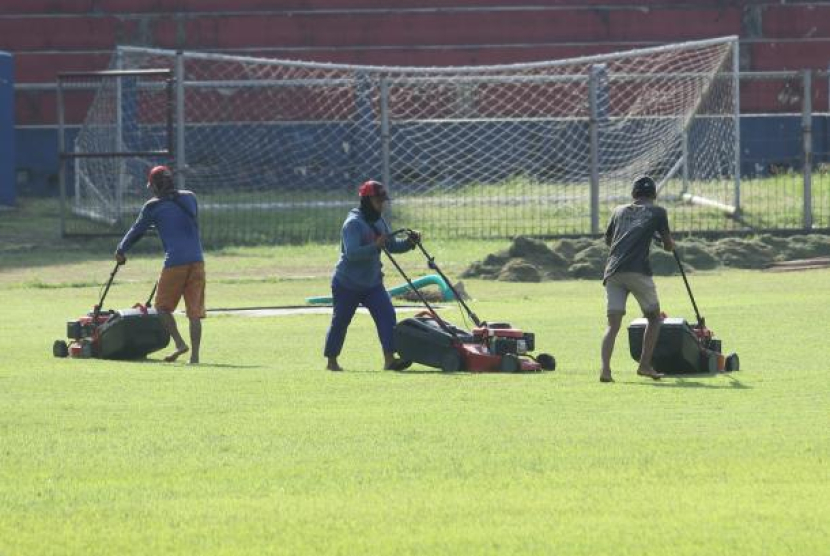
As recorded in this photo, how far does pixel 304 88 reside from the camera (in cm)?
4478

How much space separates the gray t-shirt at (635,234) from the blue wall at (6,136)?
25078 mm

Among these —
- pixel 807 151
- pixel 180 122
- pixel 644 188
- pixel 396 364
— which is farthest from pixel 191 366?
pixel 807 151

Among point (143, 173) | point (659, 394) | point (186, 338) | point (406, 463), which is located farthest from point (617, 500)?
point (143, 173)

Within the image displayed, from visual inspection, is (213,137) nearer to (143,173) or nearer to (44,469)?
(143,173)

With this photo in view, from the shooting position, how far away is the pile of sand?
27.3m

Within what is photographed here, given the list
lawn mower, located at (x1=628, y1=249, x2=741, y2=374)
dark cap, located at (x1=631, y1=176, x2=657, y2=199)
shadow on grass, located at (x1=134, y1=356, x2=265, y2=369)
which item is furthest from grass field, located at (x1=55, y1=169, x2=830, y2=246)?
dark cap, located at (x1=631, y1=176, x2=657, y2=199)

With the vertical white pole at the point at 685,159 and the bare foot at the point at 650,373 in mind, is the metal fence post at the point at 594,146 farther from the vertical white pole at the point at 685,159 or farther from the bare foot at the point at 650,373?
the bare foot at the point at 650,373

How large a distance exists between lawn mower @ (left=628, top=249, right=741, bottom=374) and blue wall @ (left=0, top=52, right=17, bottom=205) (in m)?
25.0

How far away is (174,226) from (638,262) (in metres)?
4.38

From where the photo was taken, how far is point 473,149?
37531 millimetres

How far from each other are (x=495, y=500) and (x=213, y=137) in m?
32.3

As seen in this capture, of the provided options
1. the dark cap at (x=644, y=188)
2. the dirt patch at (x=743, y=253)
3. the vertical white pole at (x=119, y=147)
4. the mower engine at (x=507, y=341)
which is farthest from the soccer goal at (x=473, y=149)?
the dark cap at (x=644, y=188)

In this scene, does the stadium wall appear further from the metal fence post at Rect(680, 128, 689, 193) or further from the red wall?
the metal fence post at Rect(680, 128, 689, 193)

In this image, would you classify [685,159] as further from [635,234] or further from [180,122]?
[635,234]
